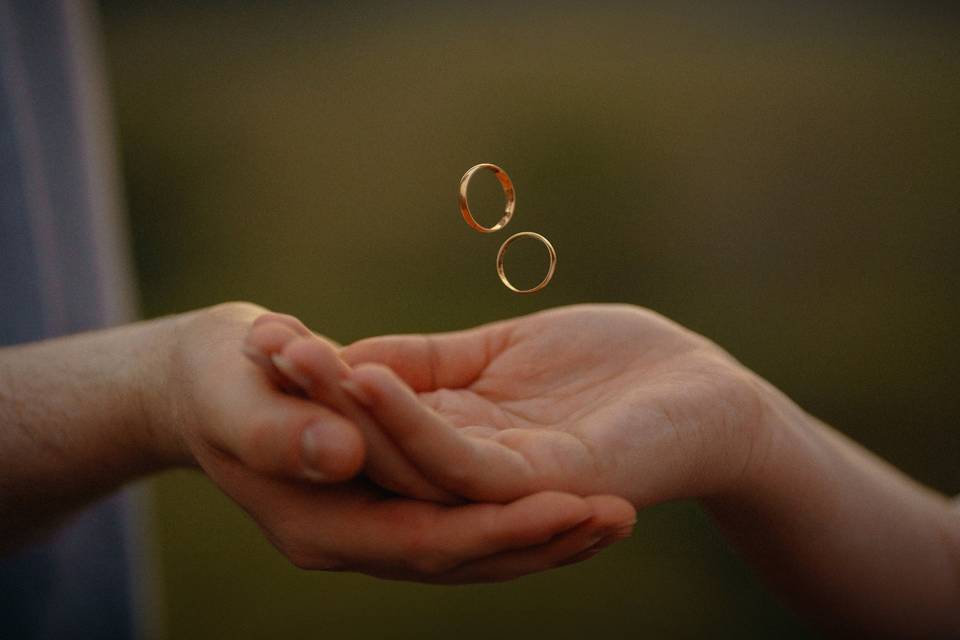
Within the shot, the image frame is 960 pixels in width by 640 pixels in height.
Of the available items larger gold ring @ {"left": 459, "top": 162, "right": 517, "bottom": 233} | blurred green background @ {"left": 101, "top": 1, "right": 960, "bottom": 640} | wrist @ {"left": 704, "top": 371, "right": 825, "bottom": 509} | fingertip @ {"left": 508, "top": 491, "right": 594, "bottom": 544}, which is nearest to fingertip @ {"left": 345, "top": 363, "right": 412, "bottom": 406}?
fingertip @ {"left": 508, "top": 491, "right": 594, "bottom": 544}

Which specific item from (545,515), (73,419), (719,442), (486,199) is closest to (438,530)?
(545,515)

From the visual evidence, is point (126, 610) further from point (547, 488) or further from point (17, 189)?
point (547, 488)

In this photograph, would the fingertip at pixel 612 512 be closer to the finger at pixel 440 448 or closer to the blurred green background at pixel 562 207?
the finger at pixel 440 448

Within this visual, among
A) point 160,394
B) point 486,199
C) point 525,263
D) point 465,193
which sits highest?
point 465,193

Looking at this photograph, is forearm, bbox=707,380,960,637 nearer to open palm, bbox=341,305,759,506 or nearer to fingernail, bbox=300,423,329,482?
open palm, bbox=341,305,759,506

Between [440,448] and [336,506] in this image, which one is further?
[336,506]

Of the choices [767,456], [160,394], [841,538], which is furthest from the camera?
[841,538]

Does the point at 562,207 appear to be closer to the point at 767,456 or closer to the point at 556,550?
the point at 767,456
